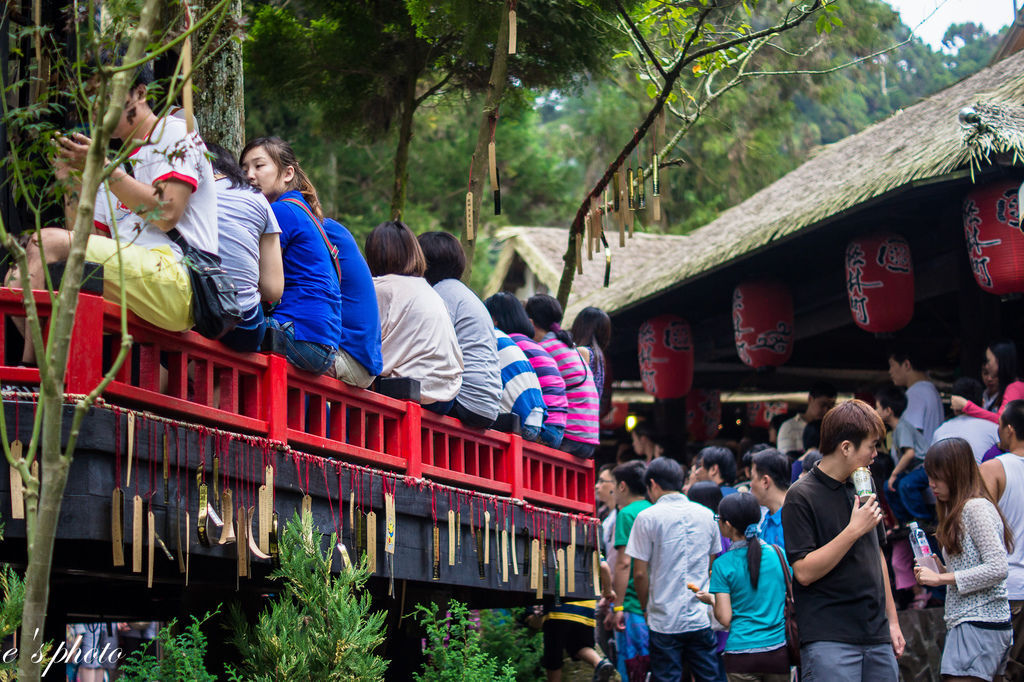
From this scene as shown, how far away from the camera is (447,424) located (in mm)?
5434

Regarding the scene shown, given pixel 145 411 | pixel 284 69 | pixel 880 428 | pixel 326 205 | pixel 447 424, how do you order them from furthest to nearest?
pixel 326 205 < pixel 284 69 < pixel 447 424 < pixel 880 428 < pixel 145 411

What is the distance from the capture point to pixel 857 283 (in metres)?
8.73

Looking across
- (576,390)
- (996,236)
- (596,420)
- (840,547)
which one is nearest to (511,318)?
(576,390)

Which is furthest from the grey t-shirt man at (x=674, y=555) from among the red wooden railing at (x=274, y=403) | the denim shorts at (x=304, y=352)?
the denim shorts at (x=304, y=352)

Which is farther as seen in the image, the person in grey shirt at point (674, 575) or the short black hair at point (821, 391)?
the short black hair at point (821, 391)

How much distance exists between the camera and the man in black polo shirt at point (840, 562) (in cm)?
464

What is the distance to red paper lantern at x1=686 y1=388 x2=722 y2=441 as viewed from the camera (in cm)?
1434

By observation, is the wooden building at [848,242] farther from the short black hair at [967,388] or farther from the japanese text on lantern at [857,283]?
the short black hair at [967,388]

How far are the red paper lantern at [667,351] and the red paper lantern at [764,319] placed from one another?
4.53ft

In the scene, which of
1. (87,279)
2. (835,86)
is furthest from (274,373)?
(835,86)

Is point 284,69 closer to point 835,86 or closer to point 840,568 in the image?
point 840,568

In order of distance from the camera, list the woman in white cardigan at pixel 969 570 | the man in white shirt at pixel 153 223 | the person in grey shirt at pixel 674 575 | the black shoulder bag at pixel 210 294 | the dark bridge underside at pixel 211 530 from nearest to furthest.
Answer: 1. the dark bridge underside at pixel 211 530
2. the man in white shirt at pixel 153 223
3. the black shoulder bag at pixel 210 294
4. the woman in white cardigan at pixel 969 570
5. the person in grey shirt at pixel 674 575

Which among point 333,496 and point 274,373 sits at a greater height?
point 274,373

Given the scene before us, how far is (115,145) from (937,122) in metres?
6.17
